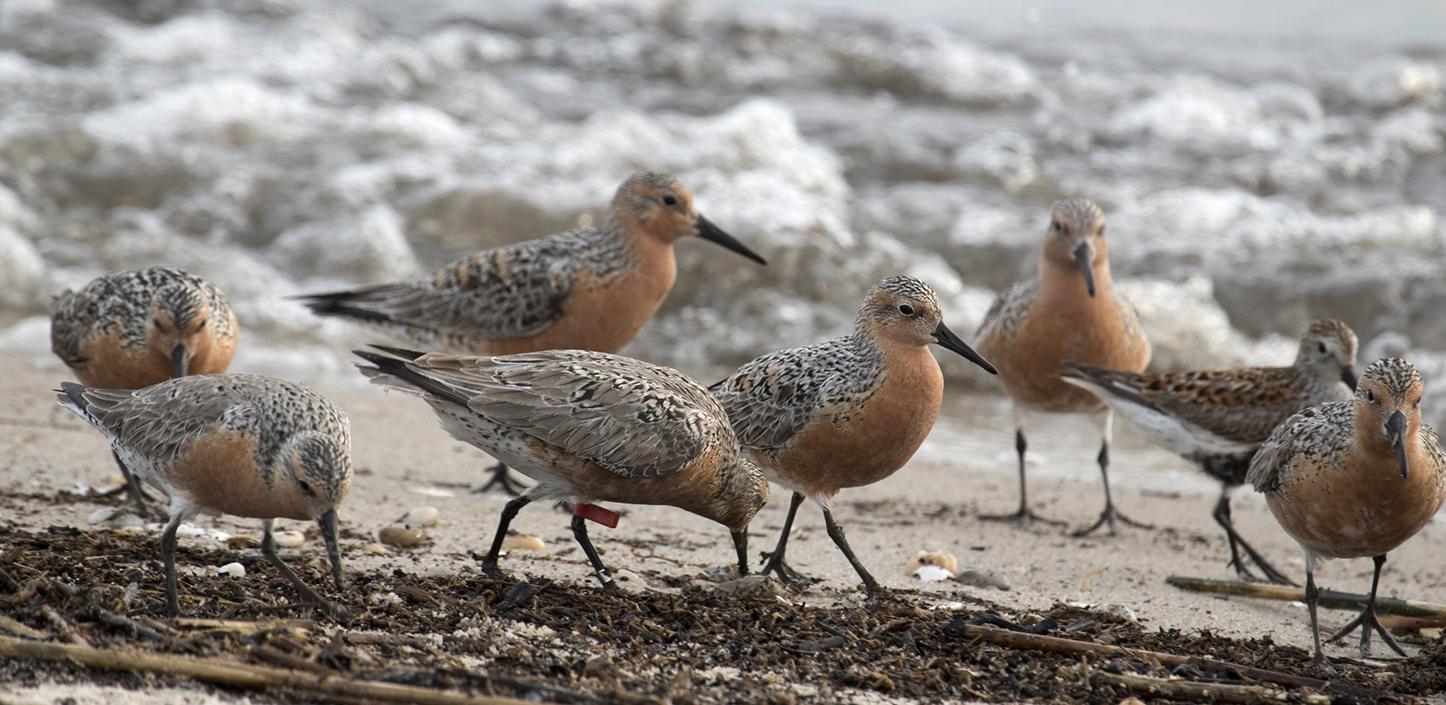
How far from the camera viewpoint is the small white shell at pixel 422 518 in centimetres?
654

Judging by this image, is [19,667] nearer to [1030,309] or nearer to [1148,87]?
[1030,309]

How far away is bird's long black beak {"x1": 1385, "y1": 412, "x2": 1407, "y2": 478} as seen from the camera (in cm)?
527

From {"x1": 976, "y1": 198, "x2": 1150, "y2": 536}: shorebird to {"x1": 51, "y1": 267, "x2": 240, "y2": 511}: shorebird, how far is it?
428 centimetres

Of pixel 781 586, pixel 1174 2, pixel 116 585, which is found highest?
pixel 1174 2

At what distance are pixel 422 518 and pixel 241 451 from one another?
1.71 metres

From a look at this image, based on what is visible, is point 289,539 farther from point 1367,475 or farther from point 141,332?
point 1367,475

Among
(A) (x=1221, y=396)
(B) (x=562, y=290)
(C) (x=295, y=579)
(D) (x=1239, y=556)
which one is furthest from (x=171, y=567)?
(A) (x=1221, y=396)

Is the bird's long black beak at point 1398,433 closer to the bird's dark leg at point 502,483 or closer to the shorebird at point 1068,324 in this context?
the shorebird at point 1068,324

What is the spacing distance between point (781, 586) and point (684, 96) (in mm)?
13072

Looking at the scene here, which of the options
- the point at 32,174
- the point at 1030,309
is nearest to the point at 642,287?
the point at 1030,309

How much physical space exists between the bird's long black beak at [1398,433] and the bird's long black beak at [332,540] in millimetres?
3637

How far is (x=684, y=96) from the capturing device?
1825cm

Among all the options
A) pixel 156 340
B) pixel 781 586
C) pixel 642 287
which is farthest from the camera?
pixel 642 287

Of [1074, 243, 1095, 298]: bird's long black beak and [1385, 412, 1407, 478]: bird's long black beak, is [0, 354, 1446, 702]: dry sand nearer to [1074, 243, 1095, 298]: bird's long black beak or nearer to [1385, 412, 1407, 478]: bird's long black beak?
[1385, 412, 1407, 478]: bird's long black beak
